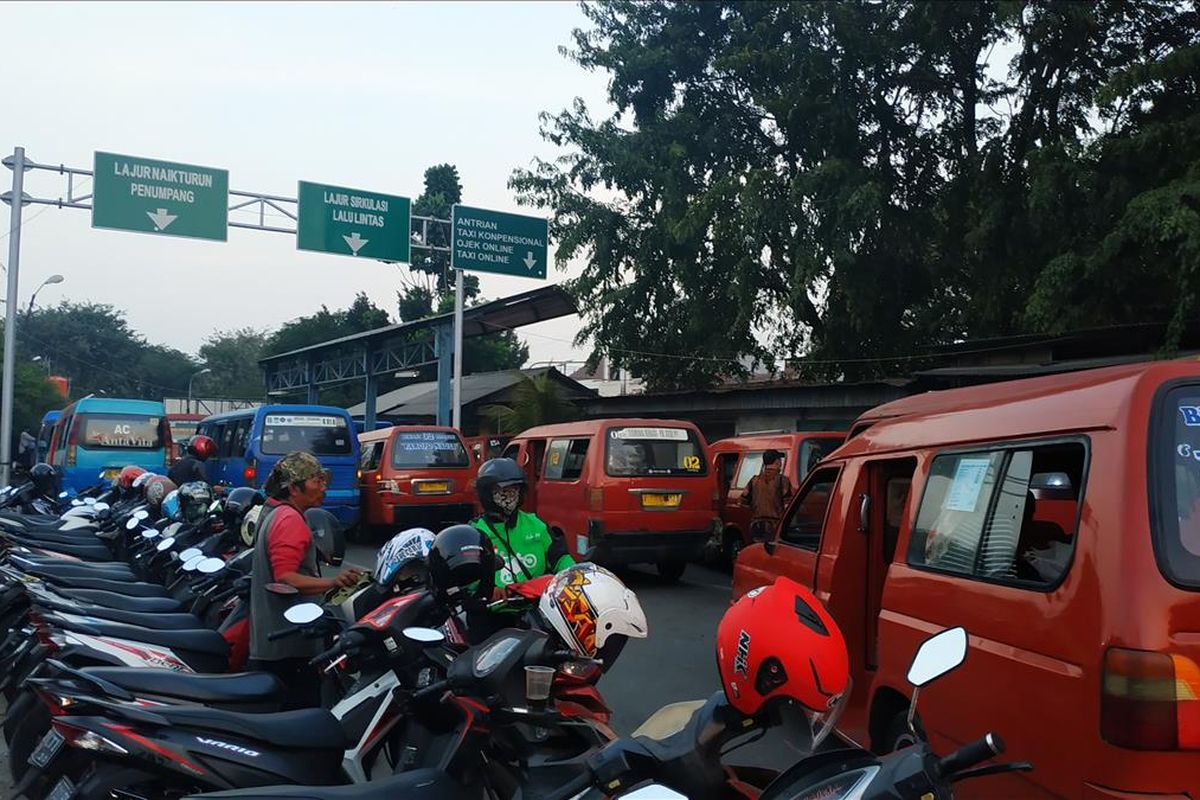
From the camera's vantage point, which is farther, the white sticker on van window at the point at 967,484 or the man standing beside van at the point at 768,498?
the man standing beside van at the point at 768,498

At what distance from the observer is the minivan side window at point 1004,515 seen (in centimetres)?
316

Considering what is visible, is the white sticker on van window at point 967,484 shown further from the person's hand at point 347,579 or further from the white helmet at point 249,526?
the white helmet at point 249,526

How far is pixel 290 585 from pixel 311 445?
10.6 metres

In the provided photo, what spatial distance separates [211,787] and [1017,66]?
15.2 m

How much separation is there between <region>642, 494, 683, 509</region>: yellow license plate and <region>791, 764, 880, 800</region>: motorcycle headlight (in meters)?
8.39

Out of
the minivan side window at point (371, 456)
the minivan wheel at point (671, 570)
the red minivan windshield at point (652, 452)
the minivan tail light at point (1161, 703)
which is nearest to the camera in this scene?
the minivan tail light at point (1161, 703)

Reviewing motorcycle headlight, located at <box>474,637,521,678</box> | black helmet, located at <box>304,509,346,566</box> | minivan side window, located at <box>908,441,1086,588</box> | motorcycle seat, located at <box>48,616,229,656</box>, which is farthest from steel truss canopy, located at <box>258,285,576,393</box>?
motorcycle headlight, located at <box>474,637,521,678</box>

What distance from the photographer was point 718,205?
16906mm

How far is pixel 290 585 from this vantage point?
4328 mm

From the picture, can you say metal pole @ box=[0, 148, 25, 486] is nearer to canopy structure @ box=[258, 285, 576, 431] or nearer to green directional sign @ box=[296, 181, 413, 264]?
green directional sign @ box=[296, 181, 413, 264]

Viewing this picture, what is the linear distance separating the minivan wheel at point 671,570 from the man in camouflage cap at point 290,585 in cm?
687

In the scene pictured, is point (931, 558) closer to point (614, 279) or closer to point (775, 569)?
point (775, 569)

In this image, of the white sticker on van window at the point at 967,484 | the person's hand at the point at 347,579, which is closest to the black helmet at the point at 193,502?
the person's hand at the point at 347,579

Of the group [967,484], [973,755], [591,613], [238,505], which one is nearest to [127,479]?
[238,505]
